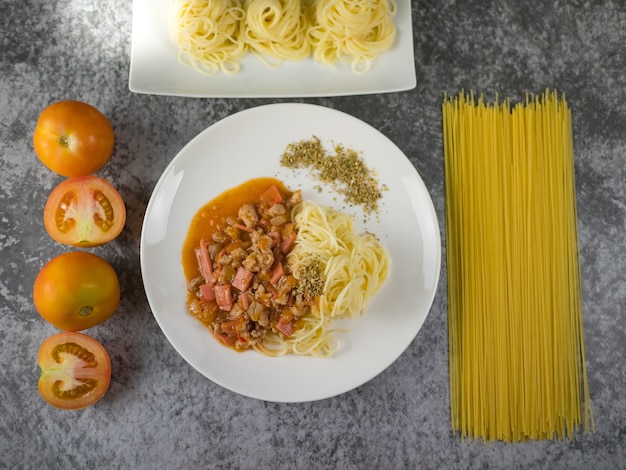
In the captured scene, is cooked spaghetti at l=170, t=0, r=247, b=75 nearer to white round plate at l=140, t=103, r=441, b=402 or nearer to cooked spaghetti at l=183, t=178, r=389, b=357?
white round plate at l=140, t=103, r=441, b=402

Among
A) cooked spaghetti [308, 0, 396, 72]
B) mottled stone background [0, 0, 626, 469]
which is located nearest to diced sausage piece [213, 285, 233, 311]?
mottled stone background [0, 0, 626, 469]

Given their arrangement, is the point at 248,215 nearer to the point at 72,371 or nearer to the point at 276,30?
the point at 276,30

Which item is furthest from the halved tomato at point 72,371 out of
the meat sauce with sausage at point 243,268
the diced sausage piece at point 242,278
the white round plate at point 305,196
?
the diced sausage piece at point 242,278

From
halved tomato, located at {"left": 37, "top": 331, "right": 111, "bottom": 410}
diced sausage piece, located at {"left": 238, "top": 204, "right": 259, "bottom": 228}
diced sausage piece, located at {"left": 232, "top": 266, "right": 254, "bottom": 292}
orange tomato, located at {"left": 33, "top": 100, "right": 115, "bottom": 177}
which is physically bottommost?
halved tomato, located at {"left": 37, "top": 331, "right": 111, "bottom": 410}

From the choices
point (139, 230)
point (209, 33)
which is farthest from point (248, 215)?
point (209, 33)

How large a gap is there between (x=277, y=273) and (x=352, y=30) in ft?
4.65

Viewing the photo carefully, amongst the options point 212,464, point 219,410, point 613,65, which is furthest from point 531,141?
point 212,464

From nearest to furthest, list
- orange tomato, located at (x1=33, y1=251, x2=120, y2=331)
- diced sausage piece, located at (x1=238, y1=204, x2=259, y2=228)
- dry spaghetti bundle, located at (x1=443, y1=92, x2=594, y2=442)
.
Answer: orange tomato, located at (x1=33, y1=251, x2=120, y2=331) → diced sausage piece, located at (x1=238, y1=204, x2=259, y2=228) → dry spaghetti bundle, located at (x1=443, y1=92, x2=594, y2=442)

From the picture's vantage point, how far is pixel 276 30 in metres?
3.12

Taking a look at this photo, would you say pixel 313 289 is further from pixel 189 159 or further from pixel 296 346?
pixel 189 159

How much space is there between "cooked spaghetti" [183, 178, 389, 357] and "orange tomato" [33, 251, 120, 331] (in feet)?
1.53

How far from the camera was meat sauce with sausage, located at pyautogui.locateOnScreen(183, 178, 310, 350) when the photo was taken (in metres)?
3.01

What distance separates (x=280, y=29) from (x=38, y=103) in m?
1.57

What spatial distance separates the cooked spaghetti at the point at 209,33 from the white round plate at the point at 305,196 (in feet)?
1.27
